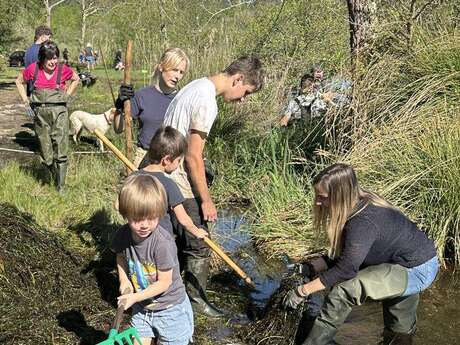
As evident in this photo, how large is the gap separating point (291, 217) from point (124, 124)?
189 cm

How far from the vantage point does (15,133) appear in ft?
32.7

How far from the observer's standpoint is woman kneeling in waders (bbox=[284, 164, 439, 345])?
11.4 ft

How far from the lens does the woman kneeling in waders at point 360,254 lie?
136 inches

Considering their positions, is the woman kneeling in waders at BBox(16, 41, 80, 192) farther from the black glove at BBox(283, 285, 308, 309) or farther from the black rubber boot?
the black rubber boot

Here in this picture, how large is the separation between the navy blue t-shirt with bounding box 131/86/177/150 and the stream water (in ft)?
4.71

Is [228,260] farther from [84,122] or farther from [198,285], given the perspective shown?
[84,122]

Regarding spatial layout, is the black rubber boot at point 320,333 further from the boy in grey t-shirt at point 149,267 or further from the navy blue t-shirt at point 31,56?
the navy blue t-shirt at point 31,56

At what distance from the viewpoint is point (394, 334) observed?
4.09m

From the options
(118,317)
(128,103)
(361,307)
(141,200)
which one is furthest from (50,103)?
(118,317)

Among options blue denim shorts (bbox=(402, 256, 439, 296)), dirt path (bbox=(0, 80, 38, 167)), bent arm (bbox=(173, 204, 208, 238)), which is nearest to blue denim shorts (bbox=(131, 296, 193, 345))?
bent arm (bbox=(173, 204, 208, 238))

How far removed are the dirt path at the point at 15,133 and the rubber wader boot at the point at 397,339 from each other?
5.44 meters

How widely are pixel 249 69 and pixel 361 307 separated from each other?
2.03 m

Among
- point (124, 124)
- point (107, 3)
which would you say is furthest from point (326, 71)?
point (107, 3)

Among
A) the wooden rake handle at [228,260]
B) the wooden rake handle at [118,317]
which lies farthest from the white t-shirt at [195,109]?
the wooden rake handle at [118,317]
